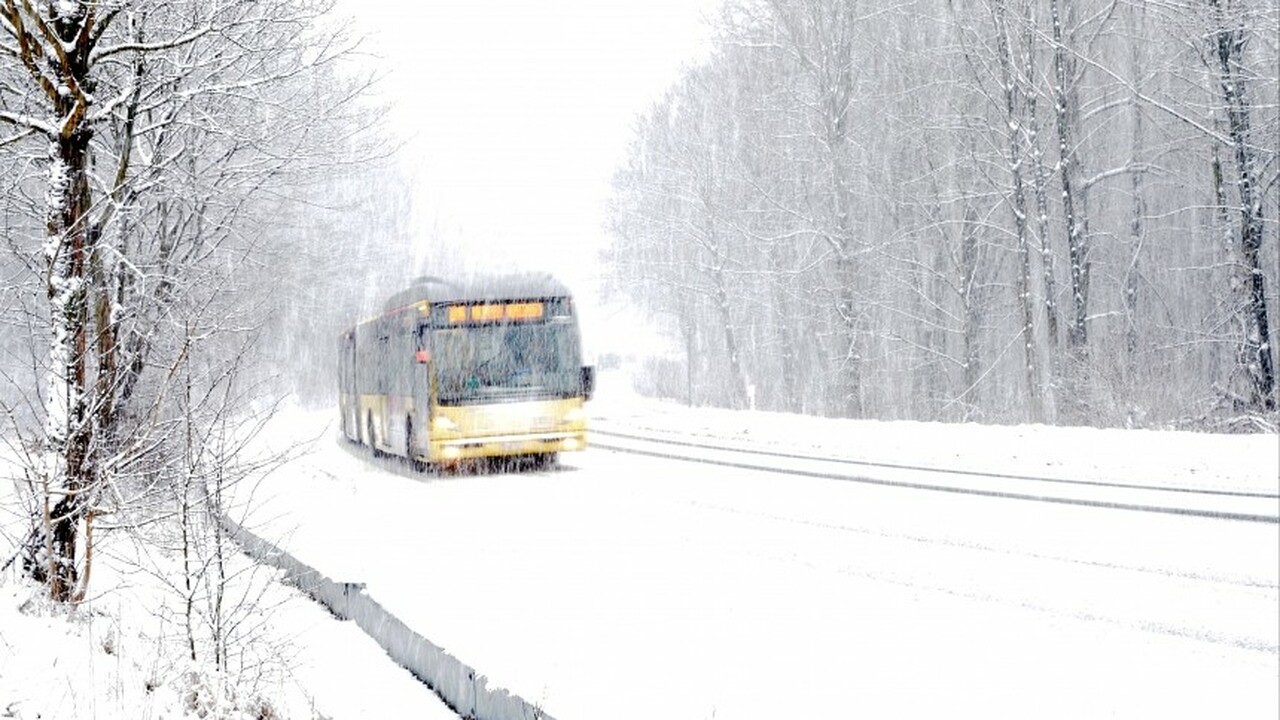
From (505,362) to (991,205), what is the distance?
16.3m

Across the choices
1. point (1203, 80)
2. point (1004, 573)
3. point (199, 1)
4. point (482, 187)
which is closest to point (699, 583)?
point (1004, 573)

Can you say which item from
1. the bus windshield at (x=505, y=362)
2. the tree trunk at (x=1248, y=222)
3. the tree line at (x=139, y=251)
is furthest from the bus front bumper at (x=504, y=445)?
the tree trunk at (x=1248, y=222)

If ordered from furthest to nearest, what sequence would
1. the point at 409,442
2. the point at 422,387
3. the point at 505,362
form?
the point at 409,442, the point at 422,387, the point at 505,362

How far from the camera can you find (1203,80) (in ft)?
73.4

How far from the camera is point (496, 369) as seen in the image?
56.7ft

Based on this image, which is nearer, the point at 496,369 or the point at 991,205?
the point at 496,369

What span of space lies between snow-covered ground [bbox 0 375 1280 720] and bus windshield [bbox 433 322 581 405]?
94.0 inches

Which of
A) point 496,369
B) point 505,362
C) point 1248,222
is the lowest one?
point 496,369

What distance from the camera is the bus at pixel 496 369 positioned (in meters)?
17.1

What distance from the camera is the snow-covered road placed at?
5.87 metres

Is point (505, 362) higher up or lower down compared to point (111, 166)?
lower down

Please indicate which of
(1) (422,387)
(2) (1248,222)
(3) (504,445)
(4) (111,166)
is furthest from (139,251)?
(2) (1248,222)

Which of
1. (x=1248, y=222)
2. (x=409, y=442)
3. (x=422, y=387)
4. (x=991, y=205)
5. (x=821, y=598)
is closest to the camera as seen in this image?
(x=821, y=598)

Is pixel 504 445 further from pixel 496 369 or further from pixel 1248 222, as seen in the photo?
pixel 1248 222
